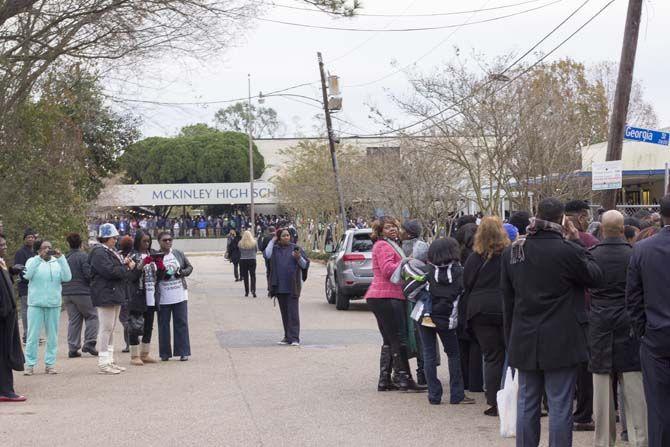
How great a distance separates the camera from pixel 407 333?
38.2 ft

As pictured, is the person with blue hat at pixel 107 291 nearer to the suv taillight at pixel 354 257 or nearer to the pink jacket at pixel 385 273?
the pink jacket at pixel 385 273

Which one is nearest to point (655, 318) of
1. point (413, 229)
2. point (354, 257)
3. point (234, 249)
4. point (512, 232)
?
point (512, 232)

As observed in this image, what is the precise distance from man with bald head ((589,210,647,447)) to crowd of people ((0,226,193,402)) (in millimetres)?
7262

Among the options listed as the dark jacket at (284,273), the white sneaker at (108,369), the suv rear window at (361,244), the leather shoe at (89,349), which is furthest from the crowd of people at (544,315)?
the suv rear window at (361,244)

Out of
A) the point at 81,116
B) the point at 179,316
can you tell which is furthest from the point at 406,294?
the point at 81,116

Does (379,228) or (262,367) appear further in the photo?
(262,367)

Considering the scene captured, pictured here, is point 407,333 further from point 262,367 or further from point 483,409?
point 262,367

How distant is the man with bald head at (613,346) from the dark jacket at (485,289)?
1579mm

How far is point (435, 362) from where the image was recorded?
10.7 meters

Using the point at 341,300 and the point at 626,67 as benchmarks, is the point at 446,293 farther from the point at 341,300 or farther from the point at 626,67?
the point at 341,300

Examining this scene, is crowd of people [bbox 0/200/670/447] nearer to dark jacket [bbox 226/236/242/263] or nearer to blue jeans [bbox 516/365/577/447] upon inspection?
blue jeans [bbox 516/365/577/447]

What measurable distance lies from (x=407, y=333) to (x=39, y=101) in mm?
16441

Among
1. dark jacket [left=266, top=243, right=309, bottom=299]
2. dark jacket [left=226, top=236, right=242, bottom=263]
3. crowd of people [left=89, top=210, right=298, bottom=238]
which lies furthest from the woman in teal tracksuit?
crowd of people [left=89, top=210, right=298, bottom=238]

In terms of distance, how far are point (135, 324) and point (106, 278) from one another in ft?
3.26
